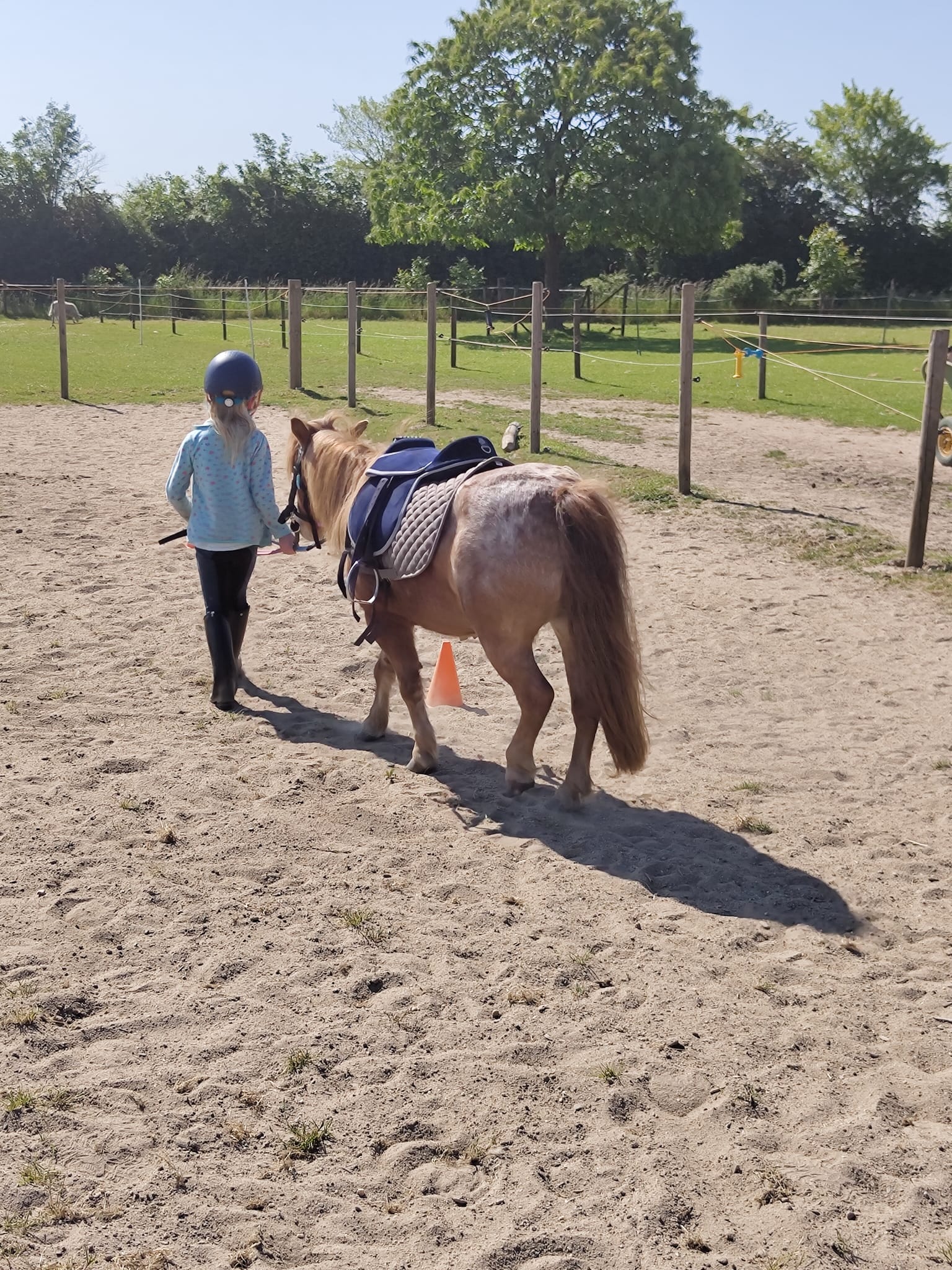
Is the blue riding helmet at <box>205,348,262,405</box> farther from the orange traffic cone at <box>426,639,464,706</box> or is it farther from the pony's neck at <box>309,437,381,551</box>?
the orange traffic cone at <box>426,639,464,706</box>

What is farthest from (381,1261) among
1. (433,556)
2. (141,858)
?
(433,556)

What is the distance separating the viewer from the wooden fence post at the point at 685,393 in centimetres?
1137

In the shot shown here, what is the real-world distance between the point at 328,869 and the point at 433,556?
4.67ft

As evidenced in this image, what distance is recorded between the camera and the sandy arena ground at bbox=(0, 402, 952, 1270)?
271 centimetres

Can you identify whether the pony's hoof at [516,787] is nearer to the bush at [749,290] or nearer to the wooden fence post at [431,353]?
the wooden fence post at [431,353]

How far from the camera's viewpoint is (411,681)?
538 centimetres

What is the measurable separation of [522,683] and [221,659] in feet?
6.18

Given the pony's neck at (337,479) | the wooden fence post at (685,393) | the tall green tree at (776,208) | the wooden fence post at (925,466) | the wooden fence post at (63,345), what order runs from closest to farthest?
the pony's neck at (337,479) → the wooden fence post at (925,466) → the wooden fence post at (685,393) → the wooden fence post at (63,345) → the tall green tree at (776,208)

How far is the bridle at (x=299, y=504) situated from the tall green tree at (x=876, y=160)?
59933mm

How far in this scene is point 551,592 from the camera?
15.4 ft

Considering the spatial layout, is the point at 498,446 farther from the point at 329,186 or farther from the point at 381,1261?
the point at 329,186

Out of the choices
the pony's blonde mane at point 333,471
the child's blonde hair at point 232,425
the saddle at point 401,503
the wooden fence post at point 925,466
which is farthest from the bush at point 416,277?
the saddle at point 401,503

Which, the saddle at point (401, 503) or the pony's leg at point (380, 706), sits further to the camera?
the pony's leg at point (380, 706)

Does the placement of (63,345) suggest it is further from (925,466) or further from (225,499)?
(925,466)
